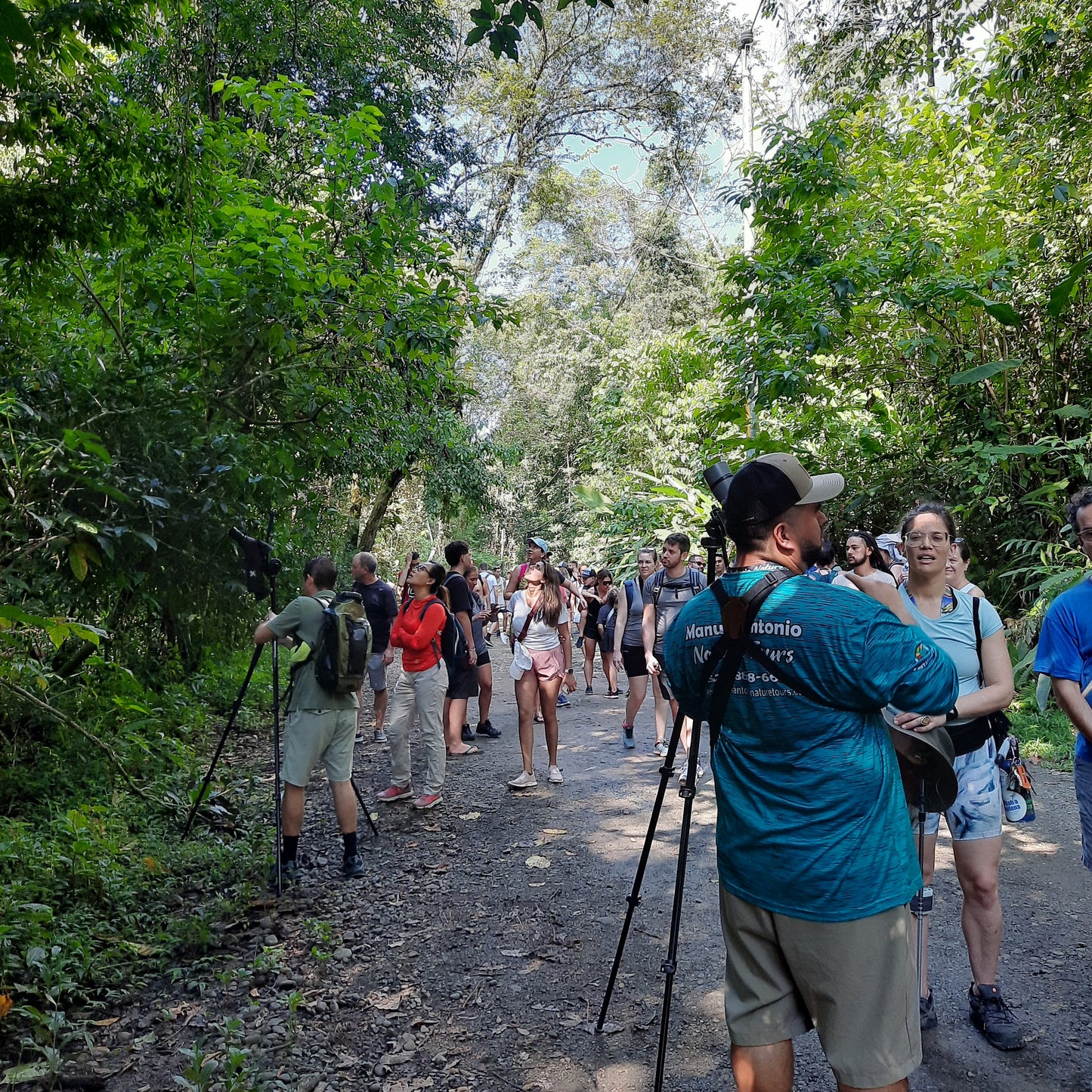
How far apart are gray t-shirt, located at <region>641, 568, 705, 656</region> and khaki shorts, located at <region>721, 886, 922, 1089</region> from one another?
568cm

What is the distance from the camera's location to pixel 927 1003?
11.9 ft

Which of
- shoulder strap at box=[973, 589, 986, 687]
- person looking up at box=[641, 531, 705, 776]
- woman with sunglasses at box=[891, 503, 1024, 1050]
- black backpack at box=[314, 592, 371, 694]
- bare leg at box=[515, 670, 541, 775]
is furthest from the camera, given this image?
person looking up at box=[641, 531, 705, 776]

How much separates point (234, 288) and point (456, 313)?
223cm

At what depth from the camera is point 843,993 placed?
2178 millimetres

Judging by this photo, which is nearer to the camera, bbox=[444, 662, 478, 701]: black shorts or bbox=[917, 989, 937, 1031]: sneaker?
bbox=[917, 989, 937, 1031]: sneaker

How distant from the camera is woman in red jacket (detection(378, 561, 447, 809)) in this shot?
286 inches

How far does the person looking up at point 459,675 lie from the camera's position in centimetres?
880

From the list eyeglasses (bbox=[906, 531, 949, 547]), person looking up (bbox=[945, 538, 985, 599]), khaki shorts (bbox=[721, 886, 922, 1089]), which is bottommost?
→ khaki shorts (bbox=[721, 886, 922, 1089])

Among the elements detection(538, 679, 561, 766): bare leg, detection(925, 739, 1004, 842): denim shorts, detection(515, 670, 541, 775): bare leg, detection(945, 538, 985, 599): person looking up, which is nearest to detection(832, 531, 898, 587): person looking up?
detection(945, 538, 985, 599): person looking up

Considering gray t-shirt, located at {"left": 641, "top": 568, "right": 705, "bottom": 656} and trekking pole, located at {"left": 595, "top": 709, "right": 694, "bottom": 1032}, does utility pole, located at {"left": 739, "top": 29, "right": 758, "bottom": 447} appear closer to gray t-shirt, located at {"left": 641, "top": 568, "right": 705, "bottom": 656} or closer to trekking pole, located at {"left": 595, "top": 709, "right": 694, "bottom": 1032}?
gray t-shirt, located at {"left": 641, "top": 568, "right": 705, "bottom": 656}

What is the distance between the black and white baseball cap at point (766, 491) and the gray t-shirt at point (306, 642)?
3.68m

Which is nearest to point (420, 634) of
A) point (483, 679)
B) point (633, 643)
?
point (483, 679)

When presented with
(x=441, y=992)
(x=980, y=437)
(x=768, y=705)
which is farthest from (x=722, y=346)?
(x=768, y=705)

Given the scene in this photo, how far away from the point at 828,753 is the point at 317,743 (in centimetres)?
405
